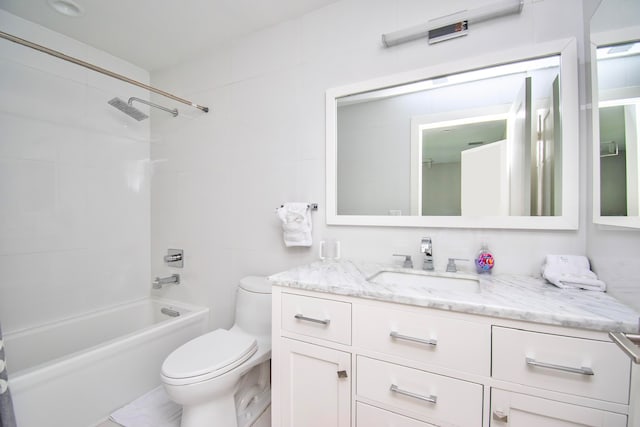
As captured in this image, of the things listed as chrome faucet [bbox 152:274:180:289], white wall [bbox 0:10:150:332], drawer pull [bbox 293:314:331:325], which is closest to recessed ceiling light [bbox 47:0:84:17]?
white wall [bbox 0:10:150:332]

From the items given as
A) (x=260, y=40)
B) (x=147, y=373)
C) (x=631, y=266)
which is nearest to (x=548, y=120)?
(x=631, y=266)

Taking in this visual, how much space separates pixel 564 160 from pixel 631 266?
1.61ft

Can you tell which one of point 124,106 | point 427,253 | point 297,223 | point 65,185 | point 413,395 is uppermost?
point 124,106

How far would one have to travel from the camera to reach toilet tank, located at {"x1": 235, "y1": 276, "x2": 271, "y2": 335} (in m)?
1.53

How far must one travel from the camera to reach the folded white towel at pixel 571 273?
36.4 inches

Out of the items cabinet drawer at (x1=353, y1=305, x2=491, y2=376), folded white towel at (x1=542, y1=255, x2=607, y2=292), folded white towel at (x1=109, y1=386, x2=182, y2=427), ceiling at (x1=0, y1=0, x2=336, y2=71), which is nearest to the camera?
cabinet drawer at (x1=353, y1=305, x2=491, y2=376)

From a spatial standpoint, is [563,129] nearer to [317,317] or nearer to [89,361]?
[317,317]

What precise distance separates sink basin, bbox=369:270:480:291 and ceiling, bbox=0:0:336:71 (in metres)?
1.55

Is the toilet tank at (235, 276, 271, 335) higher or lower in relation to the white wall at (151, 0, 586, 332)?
lower

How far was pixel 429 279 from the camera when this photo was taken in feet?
3.94

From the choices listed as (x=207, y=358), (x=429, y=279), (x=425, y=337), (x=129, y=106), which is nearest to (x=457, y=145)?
(x=429, y=279)

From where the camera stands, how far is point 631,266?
76 cm

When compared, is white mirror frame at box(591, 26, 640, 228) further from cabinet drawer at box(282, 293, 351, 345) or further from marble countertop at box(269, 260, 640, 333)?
cabinet drawer at box(282, 293, 351, 345)

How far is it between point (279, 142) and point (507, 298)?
1410 mm
